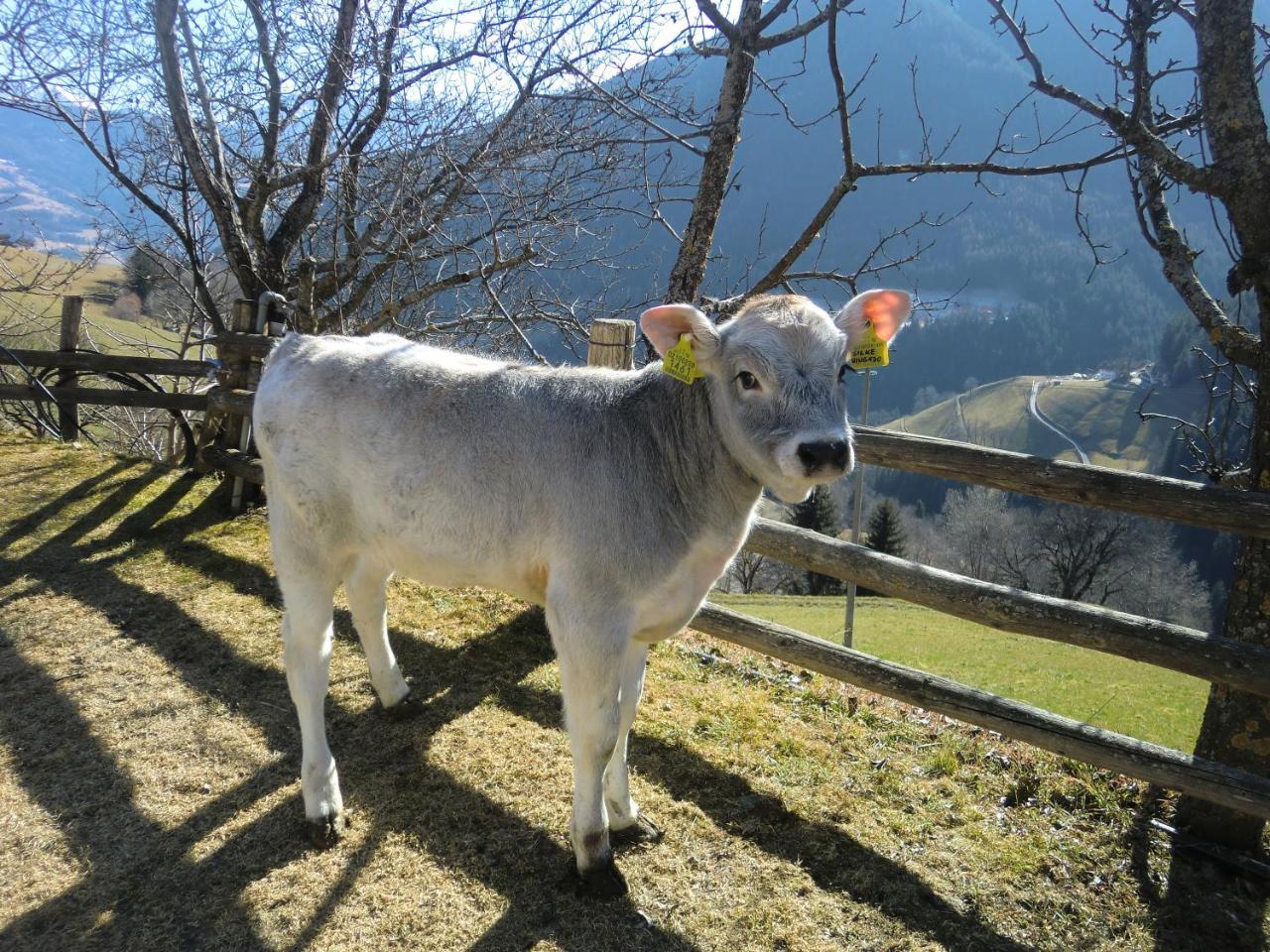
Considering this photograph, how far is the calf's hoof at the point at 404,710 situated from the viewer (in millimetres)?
4973

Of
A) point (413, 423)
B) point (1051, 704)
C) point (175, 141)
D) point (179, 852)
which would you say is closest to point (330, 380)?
point (413, 423)

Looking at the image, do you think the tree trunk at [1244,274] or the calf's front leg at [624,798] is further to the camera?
the calf's front leg at [624,798]

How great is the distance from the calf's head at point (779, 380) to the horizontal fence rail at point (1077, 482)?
4.81ft

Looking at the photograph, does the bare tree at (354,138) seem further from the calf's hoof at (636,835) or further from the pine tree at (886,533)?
the pine tree at (886,533)

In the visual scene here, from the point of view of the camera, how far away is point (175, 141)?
9.27 meters

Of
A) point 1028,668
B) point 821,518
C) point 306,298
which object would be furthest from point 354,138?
point 821,518

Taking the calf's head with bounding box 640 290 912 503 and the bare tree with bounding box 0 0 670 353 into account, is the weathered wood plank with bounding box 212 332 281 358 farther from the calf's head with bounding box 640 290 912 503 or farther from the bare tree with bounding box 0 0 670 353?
the calf's head with bounding box 640 290 912 503

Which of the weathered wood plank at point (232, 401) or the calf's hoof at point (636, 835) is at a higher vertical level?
the weathered wood plank at point (232, 401)

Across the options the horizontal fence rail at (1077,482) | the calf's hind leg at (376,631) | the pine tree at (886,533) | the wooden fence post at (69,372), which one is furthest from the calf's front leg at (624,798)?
the pine tree at (886,533)

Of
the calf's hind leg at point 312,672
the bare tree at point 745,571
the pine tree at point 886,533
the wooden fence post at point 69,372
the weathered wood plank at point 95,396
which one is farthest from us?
the pine tree at point 886,533

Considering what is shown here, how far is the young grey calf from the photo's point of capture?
129 inches

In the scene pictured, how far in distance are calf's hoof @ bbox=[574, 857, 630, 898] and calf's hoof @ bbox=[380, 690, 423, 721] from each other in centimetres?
190

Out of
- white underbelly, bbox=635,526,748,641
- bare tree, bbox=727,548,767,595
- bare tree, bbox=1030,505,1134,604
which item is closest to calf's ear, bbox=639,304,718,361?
white underbelly, bbox=635,526,748,641

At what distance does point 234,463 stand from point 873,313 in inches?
298
